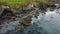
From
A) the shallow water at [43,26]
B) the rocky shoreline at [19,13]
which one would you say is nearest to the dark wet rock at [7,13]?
the rocky shoreline at [19,13]

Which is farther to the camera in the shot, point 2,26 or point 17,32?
point 2,26

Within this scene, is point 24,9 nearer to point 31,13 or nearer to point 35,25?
point 31,13

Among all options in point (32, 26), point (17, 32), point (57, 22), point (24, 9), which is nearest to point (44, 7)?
point (24, 9)

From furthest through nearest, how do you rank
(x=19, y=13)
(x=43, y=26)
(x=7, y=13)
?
(x=19, y=13) < (x=7, y=13) < (x=43, y=26)

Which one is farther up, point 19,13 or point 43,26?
point 19,13

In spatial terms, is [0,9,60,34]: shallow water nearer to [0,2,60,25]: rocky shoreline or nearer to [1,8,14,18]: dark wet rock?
[0,2,60,25]: rocky shoreline

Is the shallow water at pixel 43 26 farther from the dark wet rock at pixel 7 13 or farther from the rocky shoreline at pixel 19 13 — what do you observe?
the dark wet rock at pixel 7 13

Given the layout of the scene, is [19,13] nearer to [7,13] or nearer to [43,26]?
[7,13]

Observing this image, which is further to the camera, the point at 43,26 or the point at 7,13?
the point at 7,13

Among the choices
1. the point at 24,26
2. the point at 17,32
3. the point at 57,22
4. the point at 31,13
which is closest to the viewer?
the point at 17,32

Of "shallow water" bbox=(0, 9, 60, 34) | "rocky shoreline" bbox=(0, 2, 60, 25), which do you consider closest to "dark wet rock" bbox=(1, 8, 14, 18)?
"rocky shoreline" bbox=(0, 2, 60, 25)

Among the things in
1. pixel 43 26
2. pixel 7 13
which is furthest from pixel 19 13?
pixel 43 26
